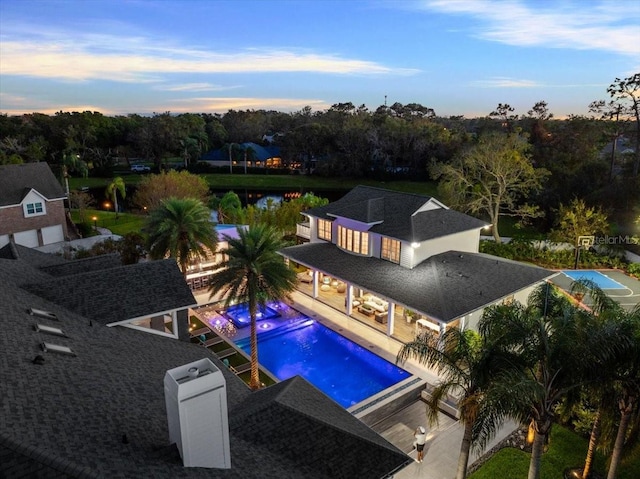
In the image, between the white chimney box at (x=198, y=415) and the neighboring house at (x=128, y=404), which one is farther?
the white chimney box at (x=198, y=415)

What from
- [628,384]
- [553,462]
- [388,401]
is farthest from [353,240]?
[628,384]

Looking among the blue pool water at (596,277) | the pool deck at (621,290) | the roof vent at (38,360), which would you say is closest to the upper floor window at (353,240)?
the pool deck at (621,290)

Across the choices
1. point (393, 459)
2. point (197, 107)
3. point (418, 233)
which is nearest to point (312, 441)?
point (393, 459)

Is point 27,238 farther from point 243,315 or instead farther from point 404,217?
point 404,217

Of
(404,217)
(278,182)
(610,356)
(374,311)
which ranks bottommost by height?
(374,311)

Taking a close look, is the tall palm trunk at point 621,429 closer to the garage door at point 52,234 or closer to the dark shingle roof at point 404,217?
the dark shingle roof at point 404,217
